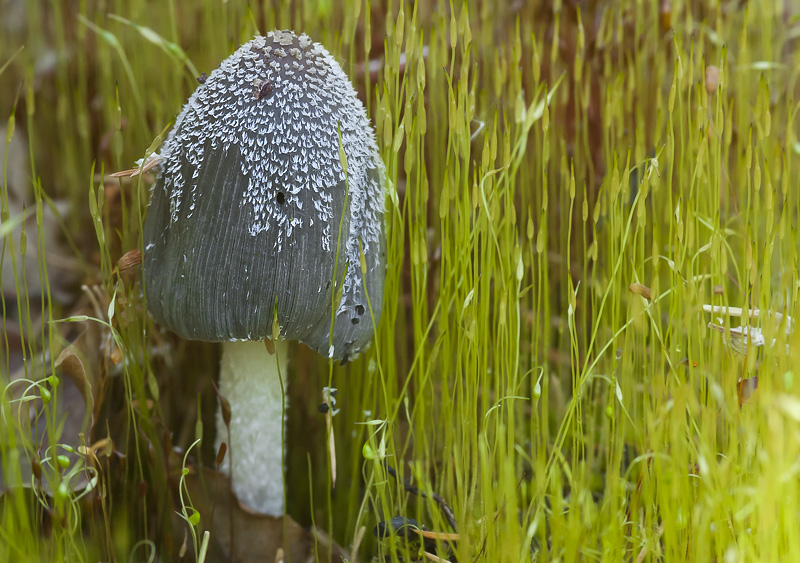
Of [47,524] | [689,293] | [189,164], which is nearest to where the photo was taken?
[689,293]

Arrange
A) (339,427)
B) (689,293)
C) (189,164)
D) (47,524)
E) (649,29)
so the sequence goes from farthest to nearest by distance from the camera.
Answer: (649,29) < (339,427) < (47,524) < (189,164) < (689,293)

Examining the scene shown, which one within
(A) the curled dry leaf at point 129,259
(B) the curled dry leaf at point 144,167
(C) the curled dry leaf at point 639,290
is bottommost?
(C) the curled dry leaf at point 639,290

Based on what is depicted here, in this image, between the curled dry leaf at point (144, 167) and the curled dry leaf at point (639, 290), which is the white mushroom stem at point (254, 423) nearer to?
the curled dry leaf at point (144, 167)

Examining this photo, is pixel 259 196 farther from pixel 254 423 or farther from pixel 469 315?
pixel 254 423

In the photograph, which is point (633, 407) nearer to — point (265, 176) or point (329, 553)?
point (329, 553)

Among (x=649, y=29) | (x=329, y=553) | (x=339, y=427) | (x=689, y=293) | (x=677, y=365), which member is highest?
(x=649, y=29)

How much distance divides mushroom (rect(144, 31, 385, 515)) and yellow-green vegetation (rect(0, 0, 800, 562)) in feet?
0.21

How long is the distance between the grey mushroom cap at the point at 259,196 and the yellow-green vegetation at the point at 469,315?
8 cm

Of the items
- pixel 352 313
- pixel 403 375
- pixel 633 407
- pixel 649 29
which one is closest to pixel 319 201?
pixel 352 313

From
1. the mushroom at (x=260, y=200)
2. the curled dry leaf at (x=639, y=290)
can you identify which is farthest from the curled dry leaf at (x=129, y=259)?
the curled dry leaf at (x=639, y=290)

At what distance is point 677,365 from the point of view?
96cm

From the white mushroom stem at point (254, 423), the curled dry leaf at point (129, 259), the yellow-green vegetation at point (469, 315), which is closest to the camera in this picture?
the yellow-green vegetation at point (469, 315)

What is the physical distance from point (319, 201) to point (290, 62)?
21 centimetres

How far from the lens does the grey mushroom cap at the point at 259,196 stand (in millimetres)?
999
